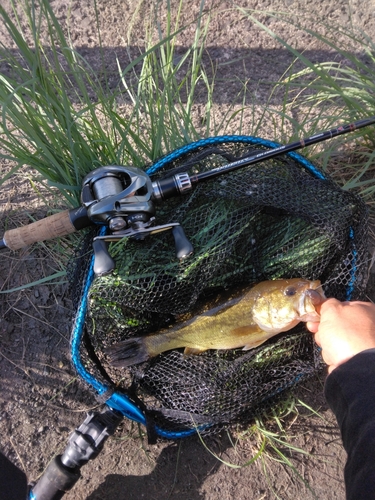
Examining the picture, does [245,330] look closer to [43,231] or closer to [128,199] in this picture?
[128,199]

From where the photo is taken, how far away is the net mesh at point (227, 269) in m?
1.96

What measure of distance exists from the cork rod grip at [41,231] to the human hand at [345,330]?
3.79 ft

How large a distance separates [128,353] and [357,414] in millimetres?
1052

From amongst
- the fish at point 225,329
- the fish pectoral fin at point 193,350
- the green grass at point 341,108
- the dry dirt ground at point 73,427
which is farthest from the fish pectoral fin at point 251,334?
the green grass at point 341,108

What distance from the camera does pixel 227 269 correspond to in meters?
2.13

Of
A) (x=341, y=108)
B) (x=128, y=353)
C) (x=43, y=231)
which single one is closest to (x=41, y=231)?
(x=43, y=231)

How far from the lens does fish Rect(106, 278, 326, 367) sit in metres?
2.01

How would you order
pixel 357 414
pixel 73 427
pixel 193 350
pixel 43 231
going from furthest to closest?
pixel 73 427 → pixel 193 350 → pixel 43 231 → pixel 357 414

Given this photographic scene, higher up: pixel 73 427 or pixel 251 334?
pixel 251 334

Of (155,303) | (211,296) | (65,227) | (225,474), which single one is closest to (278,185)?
(211,296)

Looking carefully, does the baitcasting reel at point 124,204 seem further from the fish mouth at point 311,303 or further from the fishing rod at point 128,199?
the fish mouth at point 311,303

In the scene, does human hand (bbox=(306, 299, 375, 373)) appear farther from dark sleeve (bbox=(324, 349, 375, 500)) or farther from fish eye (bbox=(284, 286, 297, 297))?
fish eye (bbox=(284, 286, 297, 297))

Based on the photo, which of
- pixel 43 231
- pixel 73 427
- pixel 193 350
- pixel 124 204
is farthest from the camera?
pixel 73 427

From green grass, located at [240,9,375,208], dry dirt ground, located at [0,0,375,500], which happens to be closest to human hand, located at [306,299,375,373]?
dry dirt ground, located at [0,0,375,500]
